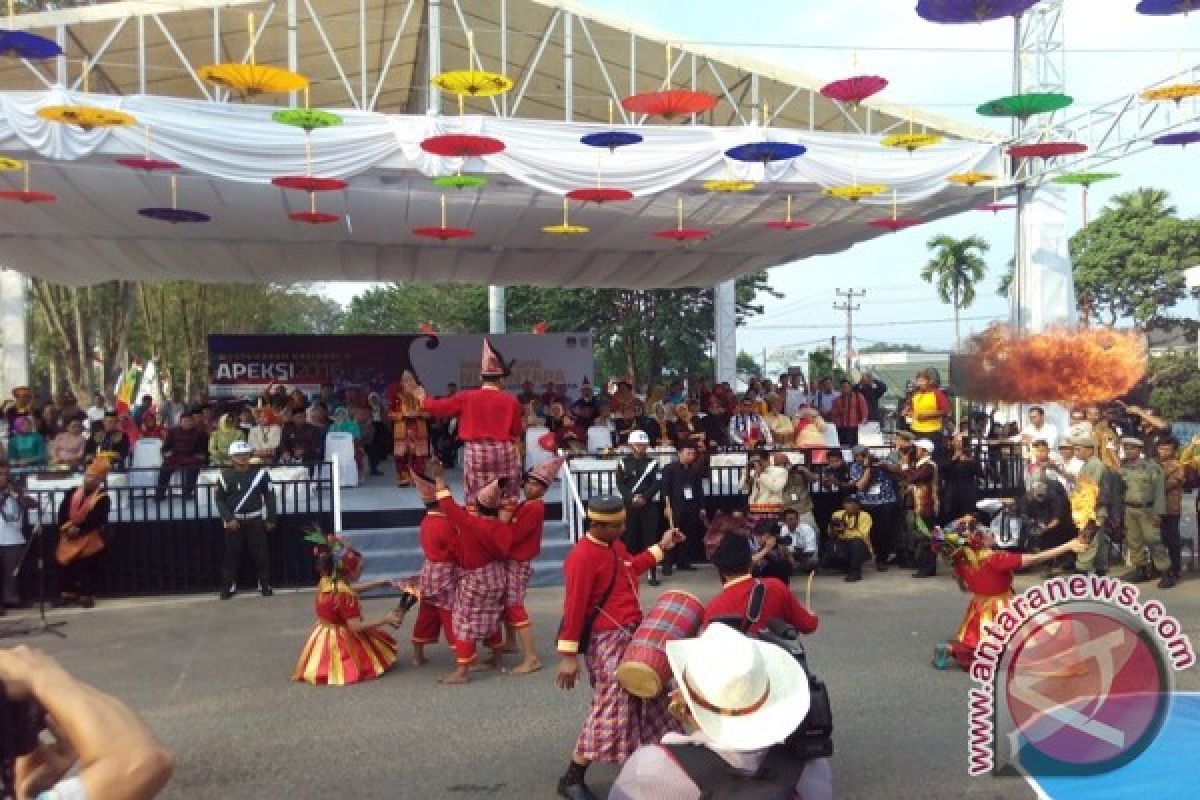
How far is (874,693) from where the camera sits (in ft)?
21.2

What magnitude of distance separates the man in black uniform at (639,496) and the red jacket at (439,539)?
386 centimetres

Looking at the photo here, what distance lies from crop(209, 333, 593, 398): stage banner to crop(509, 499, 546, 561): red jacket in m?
12.7

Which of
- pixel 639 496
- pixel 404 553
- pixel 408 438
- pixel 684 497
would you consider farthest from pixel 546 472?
pixel 408 438

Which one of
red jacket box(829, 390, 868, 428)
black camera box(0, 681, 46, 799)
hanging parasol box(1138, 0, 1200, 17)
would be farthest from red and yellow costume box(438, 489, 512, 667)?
red jacket box(829, 390, 868, 428)

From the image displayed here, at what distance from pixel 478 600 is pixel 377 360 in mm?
13683

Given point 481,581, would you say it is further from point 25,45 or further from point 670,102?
point 25,45

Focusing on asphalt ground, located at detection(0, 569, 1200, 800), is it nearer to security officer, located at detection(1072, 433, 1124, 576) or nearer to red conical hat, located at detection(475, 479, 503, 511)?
security officer, located at detection(1072, 433, 1124, 576)

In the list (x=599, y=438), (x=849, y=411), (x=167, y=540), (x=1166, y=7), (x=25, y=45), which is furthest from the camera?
(x=849, y=411)

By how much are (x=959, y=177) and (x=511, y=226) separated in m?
6.61

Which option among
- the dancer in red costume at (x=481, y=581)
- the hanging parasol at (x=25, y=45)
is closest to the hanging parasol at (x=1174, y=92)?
the dancer in red costume at (x=481, y=581)

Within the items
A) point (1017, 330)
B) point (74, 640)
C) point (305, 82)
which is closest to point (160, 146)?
point (305, 82)

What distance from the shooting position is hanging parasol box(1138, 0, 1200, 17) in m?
9.14

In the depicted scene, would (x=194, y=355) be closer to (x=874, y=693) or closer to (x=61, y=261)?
(x=61, y=261)

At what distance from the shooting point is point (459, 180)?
1185 centimetres
